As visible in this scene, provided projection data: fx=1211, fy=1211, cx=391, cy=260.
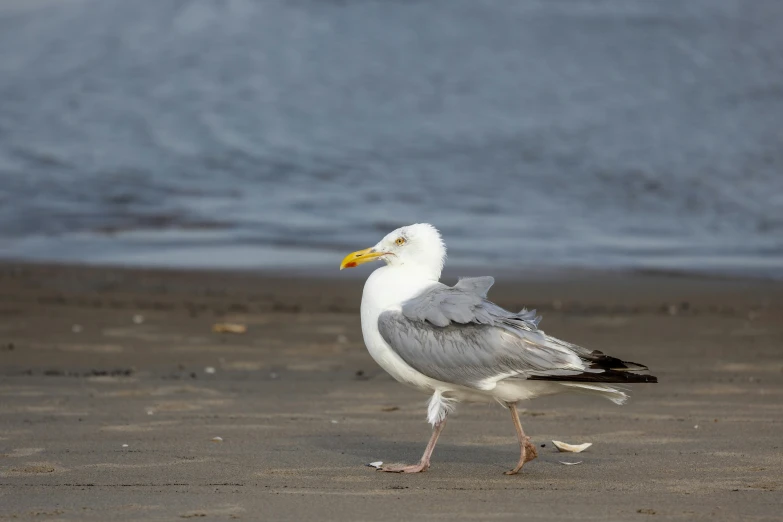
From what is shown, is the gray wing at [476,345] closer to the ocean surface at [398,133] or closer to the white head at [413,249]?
the white head at [413,249]

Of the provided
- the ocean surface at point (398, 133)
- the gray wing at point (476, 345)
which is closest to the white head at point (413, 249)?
the gray wing at point (476, 345)

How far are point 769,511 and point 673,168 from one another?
20207mm

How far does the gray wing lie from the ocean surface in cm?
966

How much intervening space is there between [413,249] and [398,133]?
21507mm

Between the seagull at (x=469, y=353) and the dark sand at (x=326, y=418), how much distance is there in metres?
0.41

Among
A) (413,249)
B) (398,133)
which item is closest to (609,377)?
(413,249)

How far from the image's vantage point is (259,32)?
3378 cm

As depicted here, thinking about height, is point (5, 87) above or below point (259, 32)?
below

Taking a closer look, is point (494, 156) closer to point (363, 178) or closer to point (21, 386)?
point (363, 178)

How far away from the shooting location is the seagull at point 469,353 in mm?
6031

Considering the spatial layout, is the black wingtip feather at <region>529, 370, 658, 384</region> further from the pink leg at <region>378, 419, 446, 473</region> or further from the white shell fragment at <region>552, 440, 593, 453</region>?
the white shell fragment at <region>552, 440, 593, 453</region>

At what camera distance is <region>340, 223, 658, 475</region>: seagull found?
19.8ft

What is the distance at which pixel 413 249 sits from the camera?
21.9ft

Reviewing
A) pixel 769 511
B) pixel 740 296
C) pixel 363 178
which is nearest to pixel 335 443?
pixel 769 511
